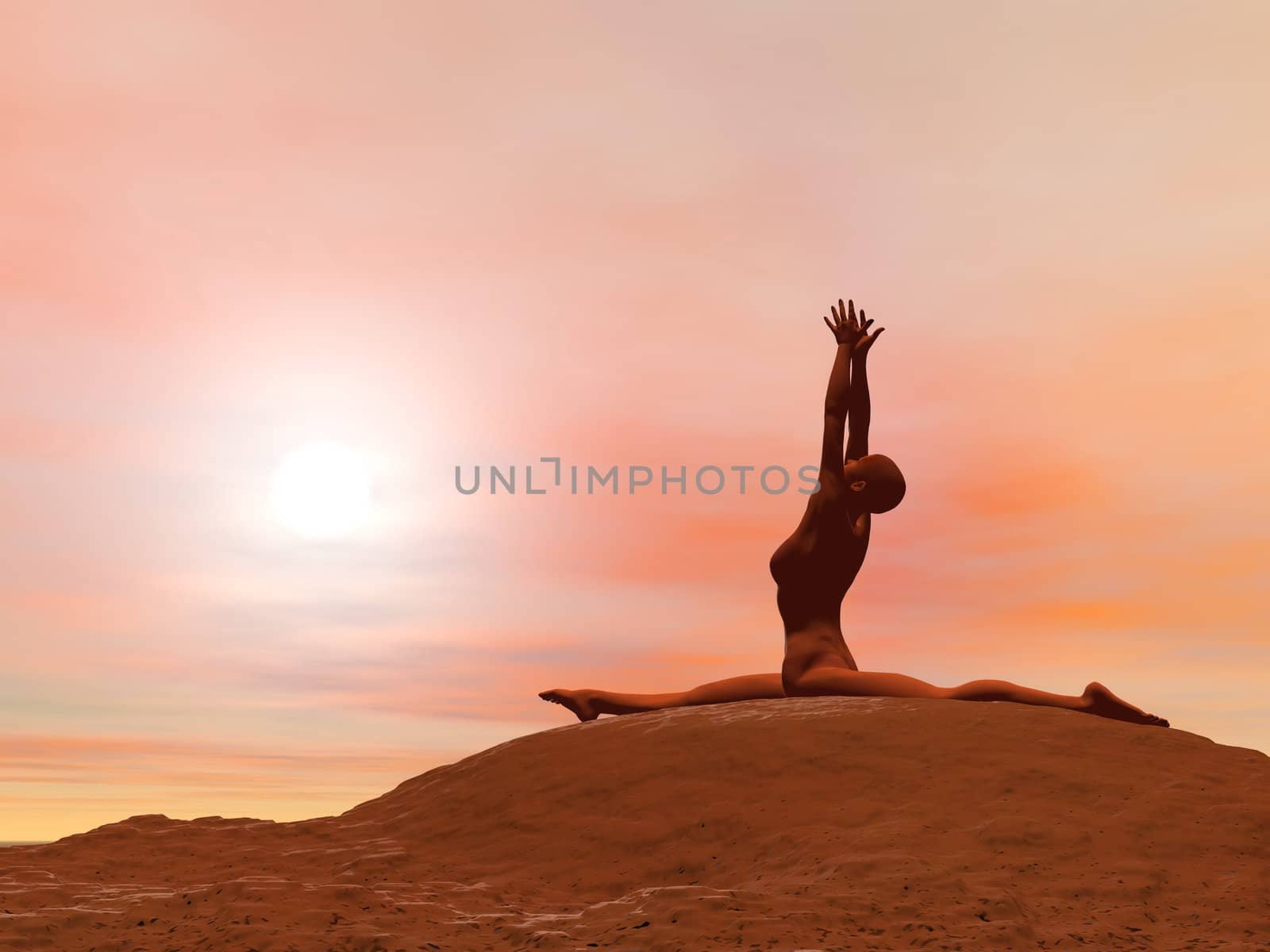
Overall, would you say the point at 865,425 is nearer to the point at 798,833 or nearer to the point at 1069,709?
the point at 1069,709

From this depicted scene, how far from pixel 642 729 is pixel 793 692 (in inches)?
76.5

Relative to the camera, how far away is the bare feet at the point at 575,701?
38.7 feet

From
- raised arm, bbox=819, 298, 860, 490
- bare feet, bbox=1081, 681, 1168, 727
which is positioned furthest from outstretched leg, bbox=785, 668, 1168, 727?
raised arm, bbox=819, 298, 860, 490

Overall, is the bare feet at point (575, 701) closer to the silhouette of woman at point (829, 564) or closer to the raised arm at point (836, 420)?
the silhouette of woman at point (829, 564)

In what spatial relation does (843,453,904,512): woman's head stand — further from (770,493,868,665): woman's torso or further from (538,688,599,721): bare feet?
(538,688,599,721): bare feet

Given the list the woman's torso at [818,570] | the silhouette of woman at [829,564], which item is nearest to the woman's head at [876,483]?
the silhouette of woman at [829,564]

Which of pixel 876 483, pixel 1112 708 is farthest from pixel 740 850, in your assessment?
pixel 876 483

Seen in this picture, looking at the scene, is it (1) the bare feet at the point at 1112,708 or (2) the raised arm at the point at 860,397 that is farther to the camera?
(2) the raised arm at the point at 860,397

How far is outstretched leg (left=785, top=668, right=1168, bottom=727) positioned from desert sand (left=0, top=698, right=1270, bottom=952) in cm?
31

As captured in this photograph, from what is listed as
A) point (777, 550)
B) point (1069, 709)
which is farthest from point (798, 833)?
point (777, 550)

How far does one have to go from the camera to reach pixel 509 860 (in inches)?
326

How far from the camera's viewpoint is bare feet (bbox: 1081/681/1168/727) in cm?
948

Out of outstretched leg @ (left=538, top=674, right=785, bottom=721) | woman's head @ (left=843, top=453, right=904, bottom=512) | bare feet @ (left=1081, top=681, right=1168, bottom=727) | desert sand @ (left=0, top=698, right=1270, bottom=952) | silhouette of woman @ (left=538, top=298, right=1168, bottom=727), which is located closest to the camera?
desert sand @ (left=0, top=698, right=1270, bottom=952)

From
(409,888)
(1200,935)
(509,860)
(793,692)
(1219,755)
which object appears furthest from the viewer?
(793,692)
